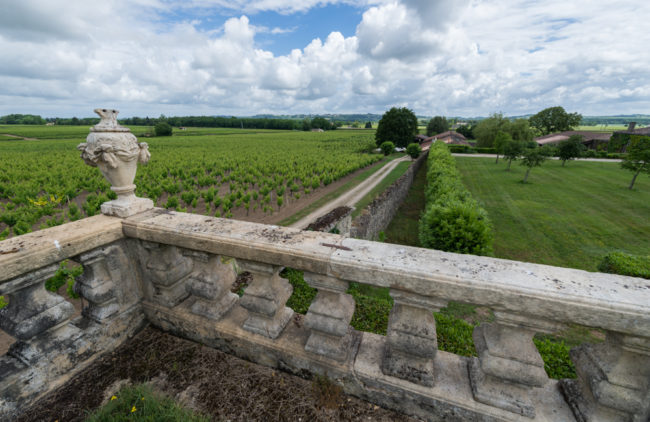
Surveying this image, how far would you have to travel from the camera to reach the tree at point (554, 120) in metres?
65.0

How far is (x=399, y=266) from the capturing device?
1.75 meters

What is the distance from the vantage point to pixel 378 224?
11305 millimetres

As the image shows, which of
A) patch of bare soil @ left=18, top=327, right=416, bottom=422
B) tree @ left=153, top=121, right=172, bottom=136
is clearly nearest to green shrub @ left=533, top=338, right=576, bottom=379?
patch of bare soil @ left=18, top=327, right=416, bottom=422

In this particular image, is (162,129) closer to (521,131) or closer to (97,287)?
(521,131)

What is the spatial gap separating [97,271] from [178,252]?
27.2 inches

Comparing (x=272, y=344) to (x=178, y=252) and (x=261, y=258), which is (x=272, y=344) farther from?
(x=178, y=252)

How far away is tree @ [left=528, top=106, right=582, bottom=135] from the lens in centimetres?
6500

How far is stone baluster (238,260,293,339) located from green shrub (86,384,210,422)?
28.3 inches

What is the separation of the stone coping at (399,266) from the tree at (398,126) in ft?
175

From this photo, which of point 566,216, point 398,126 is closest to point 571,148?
point 566,216

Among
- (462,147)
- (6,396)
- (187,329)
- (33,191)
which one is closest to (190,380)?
(187,329)

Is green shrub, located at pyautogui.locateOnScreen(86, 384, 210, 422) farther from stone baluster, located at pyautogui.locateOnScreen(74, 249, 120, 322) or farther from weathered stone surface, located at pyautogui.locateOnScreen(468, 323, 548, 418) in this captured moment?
weathered stone surface, located at pyautogui.locateOnScreen(468, 323, 548, 418)

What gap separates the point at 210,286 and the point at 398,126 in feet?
177

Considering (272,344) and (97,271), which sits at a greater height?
(97,271)
